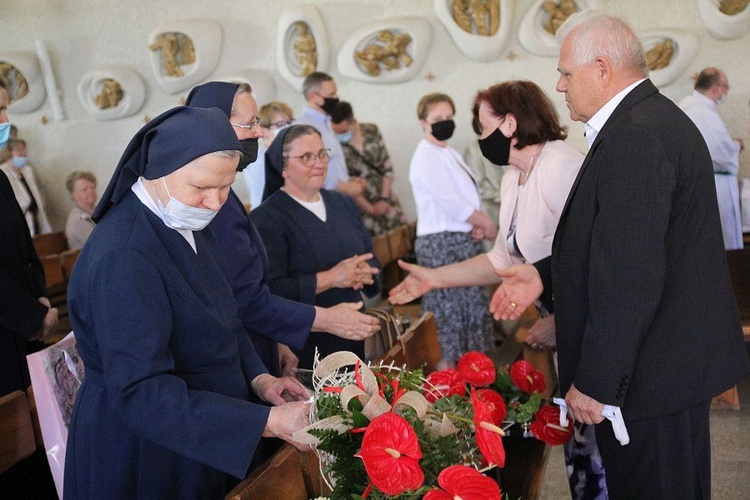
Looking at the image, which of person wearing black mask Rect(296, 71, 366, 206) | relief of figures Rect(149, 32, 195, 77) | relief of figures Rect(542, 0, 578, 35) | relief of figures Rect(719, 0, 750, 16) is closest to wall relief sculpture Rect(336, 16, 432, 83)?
relief of figures Rect(542, 0, 578, 35)

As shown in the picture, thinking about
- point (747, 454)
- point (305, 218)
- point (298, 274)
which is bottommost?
point (747, 454)

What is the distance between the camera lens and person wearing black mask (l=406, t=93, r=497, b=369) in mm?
5816

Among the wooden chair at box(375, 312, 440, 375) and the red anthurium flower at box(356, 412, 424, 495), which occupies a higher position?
the red anthurium flower at box(356, 412, 424, 495)

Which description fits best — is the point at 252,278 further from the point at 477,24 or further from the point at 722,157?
the point at 477,24

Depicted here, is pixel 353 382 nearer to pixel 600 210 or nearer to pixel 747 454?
pixel 600 210

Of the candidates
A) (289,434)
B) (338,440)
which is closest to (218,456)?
(289,434)

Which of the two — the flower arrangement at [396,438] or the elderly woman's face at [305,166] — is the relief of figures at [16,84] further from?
→ the flower arrangement at [396,438]

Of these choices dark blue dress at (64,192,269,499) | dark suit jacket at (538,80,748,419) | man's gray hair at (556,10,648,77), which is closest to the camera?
dark blue dress at (64,192,269,499)

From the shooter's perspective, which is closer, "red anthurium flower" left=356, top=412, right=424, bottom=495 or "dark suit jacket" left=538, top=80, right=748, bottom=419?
"red anthurium flower" left=356, top=412, right=424, bottom=495

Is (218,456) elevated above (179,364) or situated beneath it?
situated beneath

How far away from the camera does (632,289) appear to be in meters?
2.23

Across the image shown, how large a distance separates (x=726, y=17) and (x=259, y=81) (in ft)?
16.2

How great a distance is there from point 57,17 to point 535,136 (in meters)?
8.28

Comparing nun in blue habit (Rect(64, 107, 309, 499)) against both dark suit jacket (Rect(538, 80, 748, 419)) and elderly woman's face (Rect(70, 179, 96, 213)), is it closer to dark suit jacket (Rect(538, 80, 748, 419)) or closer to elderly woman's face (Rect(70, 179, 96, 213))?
dark suit jacket (Rect(538, 80, 748, 419))
